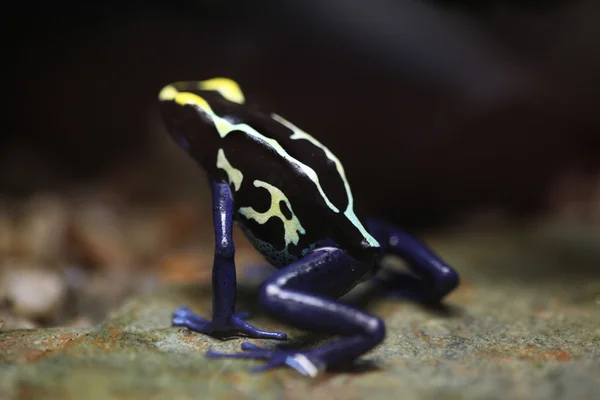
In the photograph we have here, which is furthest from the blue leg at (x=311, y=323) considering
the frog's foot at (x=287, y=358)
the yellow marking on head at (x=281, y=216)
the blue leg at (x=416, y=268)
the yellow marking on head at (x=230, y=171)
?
the blue leg at (x=416, y=268)

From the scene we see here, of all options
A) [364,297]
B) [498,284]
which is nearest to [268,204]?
[364,297]

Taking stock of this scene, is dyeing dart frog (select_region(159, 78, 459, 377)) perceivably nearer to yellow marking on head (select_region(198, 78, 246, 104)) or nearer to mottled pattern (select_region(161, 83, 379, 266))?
mottled pattern (select_region(161, 83, 379, 266))

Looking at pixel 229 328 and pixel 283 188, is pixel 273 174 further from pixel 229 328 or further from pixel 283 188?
pixel 229 328

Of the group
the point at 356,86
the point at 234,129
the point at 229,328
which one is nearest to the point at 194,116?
the point at 234,129

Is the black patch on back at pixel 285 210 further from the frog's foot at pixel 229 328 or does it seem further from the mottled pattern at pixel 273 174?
the frog's foot at pixel 229 328

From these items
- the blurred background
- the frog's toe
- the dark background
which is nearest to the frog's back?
the frog's toe

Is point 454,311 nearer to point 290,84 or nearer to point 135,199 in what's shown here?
point 290,84

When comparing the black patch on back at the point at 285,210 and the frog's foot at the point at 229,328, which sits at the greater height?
the black patch on back at the point at 285,210
